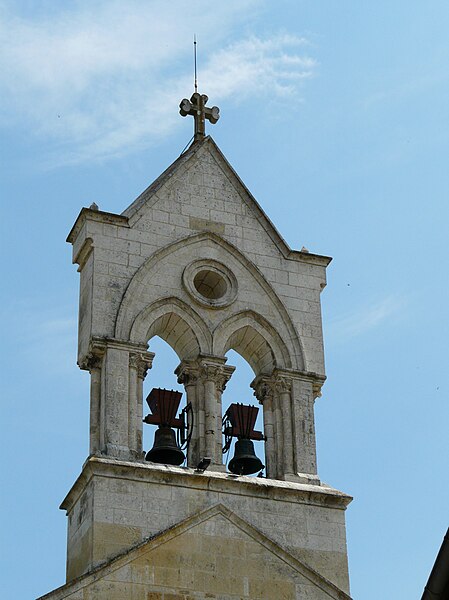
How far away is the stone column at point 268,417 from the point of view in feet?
80.0

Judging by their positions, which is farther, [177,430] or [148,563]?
[177,430]

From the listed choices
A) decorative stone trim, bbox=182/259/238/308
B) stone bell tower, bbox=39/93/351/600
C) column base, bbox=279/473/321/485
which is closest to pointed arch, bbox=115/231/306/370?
stone bell tower, bbox=39/93/351/600

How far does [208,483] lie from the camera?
23266 mm

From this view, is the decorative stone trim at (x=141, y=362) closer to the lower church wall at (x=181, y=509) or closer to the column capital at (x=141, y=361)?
the column capital at (x=141, y=361)

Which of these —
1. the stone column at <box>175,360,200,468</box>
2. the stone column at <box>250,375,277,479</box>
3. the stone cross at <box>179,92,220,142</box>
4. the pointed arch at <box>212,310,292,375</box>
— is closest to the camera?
the stone column at <box>175,360,200,468</box>

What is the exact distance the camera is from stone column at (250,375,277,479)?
2438cm

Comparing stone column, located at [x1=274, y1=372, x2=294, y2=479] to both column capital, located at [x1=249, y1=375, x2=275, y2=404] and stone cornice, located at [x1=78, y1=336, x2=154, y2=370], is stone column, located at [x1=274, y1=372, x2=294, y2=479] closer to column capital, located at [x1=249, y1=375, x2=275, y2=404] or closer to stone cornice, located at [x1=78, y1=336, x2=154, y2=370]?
column capital, located at [x1=249, y1=375, x2=275, y2=404]

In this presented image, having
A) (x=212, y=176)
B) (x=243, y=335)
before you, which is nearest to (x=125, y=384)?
(x=243, y=335)

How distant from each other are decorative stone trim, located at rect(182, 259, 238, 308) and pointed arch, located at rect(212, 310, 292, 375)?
14.4 inches

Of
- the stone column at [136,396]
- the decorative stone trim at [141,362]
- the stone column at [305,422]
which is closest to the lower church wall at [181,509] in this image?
the stone column at [305,422]

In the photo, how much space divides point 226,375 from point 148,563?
12.2ft

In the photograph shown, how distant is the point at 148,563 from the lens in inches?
873

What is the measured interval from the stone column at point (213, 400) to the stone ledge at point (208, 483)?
0.41m

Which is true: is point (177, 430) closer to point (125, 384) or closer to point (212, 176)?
point (125, 384)
